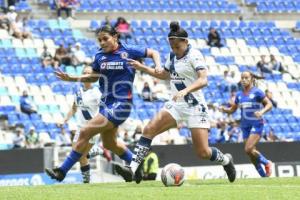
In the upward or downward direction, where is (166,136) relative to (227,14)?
downward

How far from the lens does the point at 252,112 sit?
56.4 ft

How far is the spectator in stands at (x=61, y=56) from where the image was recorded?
27.1 meters

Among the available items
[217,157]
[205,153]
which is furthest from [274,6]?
[205,153]

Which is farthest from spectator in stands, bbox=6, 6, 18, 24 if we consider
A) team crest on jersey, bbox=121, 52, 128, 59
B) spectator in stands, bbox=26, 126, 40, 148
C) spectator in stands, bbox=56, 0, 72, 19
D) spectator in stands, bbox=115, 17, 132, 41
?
team crest on jersey, bbox=121, 52, 128, 59

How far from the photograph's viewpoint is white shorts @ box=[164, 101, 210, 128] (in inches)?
516

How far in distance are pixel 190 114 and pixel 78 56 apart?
14.9 m

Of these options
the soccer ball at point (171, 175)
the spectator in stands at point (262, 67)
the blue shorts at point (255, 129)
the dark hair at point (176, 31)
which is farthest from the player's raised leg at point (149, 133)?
the spectator in stands at point (262, 67)

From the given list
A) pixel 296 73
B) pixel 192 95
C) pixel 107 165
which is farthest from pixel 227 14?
pixel 192 95

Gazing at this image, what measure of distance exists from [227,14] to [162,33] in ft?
14.3

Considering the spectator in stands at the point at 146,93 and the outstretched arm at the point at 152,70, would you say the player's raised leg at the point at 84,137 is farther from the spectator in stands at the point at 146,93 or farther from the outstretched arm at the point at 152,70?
the spectator in stands at the point at 146,93

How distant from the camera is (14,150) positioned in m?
20.7

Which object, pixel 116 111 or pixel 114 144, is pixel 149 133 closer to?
pixel 116 111

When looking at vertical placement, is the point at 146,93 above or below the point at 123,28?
below

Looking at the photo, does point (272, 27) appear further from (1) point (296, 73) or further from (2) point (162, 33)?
(2) point (162, 33)
